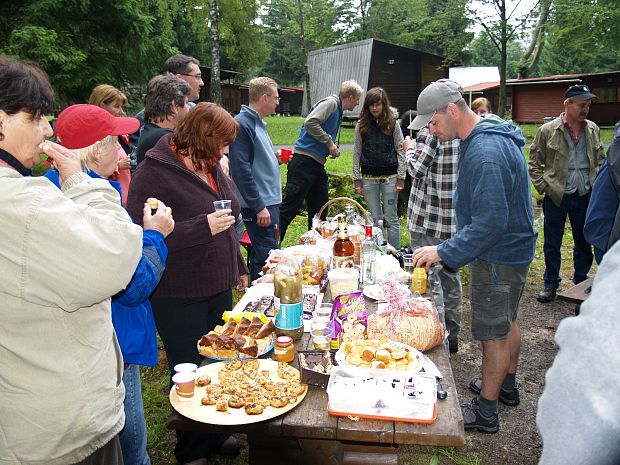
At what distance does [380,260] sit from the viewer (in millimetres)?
3209

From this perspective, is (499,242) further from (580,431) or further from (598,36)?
(598,36)

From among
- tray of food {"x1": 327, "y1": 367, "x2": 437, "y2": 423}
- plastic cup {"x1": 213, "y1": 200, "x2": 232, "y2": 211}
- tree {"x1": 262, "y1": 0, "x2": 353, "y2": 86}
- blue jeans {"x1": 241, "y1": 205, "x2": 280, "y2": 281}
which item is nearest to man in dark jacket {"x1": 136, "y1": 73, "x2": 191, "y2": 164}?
plastic cup {"x1": 213, "y1": 200, "x2": 232, "y2": 211}

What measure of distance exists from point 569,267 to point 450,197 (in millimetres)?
3140

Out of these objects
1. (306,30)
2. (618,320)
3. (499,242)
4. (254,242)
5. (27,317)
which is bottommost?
(254,242)

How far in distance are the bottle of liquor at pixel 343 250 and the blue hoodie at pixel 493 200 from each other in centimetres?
58

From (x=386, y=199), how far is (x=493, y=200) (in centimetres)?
348

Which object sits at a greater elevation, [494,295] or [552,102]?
[552,102]

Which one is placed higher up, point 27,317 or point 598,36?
point 598,36

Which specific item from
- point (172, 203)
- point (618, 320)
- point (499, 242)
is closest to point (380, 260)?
point (499, 242)

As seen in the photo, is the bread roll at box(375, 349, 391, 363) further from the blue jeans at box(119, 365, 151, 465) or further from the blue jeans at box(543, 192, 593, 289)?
the blue jeans at box(543, 192, 593, 289)

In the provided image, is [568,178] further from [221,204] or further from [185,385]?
[185,385]

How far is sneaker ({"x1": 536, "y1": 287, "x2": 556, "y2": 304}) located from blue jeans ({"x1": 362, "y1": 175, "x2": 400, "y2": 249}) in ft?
5.48

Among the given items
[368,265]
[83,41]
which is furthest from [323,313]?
[83,41]

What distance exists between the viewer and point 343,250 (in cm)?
312
